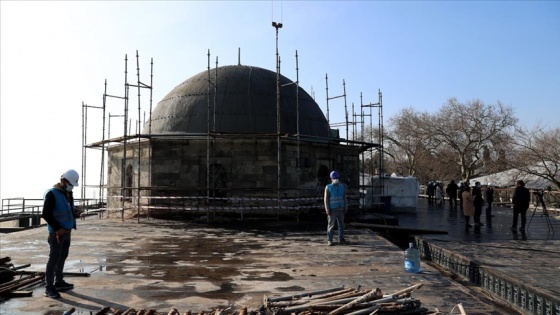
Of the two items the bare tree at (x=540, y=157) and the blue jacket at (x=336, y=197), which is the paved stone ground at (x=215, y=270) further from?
the bare tree at (x=540, y=157)

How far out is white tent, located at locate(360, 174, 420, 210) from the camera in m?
22.2

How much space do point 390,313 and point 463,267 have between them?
493 centimetres

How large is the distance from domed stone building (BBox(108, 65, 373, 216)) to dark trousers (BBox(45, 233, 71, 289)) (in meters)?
9.00

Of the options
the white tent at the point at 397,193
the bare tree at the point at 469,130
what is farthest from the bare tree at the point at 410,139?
the white tent at the point at 397,193

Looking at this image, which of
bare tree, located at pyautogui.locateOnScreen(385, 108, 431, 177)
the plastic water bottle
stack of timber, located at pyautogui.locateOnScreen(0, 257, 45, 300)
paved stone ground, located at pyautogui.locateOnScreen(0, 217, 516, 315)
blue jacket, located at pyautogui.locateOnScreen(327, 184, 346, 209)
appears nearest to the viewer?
paved stone ground, located at pyautogui.locateOnScreen(0, 217, 516, 315)

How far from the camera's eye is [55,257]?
19.2 feet

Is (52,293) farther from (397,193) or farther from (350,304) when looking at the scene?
(397,193)

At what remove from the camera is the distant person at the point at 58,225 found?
19.0ft

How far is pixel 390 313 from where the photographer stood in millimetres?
4594

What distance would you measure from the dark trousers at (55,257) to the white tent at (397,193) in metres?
17.1

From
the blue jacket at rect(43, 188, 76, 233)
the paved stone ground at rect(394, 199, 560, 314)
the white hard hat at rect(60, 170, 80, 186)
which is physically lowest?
the paved stone ground at rect(394, 199, 560, 314)

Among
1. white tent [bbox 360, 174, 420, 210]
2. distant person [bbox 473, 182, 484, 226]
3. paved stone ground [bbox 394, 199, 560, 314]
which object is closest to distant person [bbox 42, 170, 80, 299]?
paved stone ground [bbox 394, 199, 560, 314]

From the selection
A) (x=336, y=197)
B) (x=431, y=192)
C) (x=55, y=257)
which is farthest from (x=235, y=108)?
(x=431, y=192)

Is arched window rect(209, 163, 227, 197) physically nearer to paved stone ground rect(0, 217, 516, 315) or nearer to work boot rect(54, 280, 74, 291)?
paved stone ground rect(0, 217, 516, 315)
